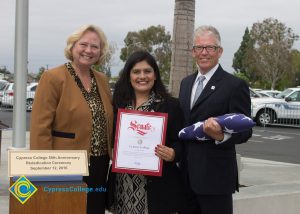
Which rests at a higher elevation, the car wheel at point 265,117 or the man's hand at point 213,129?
the man's hand at point 213,129

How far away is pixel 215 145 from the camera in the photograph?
3.54 metres

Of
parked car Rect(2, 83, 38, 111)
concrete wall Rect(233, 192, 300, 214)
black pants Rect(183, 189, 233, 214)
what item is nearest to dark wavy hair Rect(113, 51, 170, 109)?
black pants Rect(183, 189, 233, 214)

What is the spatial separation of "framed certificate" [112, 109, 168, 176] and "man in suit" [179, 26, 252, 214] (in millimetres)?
241

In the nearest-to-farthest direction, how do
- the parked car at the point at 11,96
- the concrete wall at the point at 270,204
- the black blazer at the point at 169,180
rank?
the black blazer at the point at 169,180 < the concrete wall at the point at 270,204 < the parked car at the point at 11,96

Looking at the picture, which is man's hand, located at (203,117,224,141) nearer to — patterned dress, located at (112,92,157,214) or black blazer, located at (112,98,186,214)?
black blazer, located at (112,98,186,214)

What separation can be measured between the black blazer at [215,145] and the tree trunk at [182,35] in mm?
3428

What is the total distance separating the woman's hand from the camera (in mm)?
3566

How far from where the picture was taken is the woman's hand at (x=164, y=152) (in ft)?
11.7

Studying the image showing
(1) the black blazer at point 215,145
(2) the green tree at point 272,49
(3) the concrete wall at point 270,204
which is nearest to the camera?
(1) the black blazer at point 215,145

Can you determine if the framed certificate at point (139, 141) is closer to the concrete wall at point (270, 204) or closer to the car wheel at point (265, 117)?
the concrete wall at point (270, 204)

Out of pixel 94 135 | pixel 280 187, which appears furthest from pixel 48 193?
pixel 280 187

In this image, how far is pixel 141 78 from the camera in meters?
3.68

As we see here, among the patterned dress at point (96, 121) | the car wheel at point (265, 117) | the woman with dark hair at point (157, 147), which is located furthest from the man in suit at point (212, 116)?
the car wheel at point (265, 117)

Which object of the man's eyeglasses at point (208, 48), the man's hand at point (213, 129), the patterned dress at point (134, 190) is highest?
the man's eyeglasses at point (208, 48)
